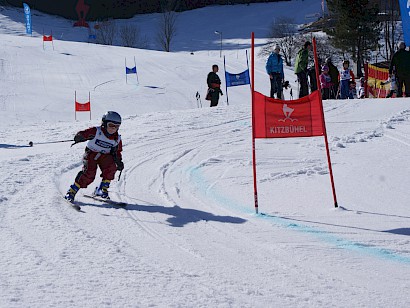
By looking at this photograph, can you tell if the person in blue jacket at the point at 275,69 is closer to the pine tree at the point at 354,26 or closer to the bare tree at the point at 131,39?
the pine tree at the point at 354,26

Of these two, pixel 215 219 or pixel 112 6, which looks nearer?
pixel 215 219

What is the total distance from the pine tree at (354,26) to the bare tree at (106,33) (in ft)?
126

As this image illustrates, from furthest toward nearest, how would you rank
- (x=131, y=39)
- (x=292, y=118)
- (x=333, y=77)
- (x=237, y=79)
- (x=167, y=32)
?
(x=167, y=32) < (x=131, y=39) < (x=237, y=79) < (x=333, y=77) < (x=292, y=118)

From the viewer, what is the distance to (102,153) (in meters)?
7.08

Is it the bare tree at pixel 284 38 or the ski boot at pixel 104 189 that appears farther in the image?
the bare tree at pixel 284 38

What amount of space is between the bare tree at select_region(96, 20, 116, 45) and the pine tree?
38441 millimetres

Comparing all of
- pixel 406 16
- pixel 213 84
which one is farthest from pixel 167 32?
pixel 406 16

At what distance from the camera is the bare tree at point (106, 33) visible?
74562 mm

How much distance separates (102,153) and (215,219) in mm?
1919

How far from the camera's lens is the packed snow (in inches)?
159

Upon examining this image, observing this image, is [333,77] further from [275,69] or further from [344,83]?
[275,69]

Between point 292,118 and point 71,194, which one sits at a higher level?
point 292,118

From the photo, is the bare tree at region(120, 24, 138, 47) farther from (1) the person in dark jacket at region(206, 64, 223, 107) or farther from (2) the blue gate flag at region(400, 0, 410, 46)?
(2) the blue gate flag at region(400, 0, 410, 46)

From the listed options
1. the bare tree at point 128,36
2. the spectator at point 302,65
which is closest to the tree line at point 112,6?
the bare tree at point 128,36
